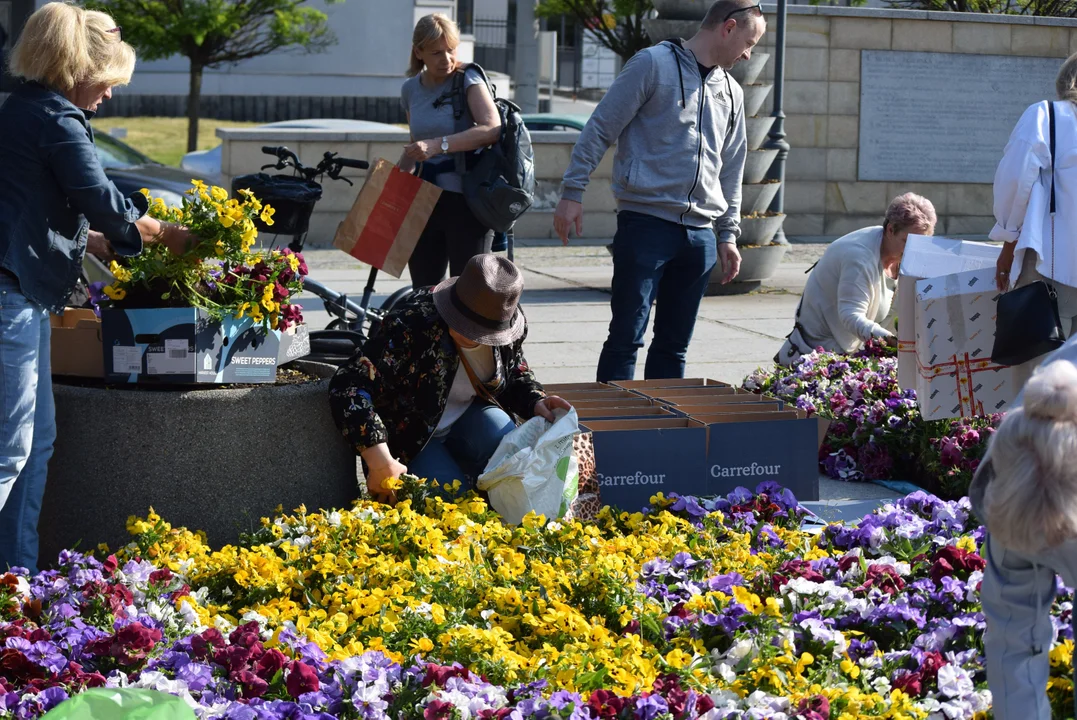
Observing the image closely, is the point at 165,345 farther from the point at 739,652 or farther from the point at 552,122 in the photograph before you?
the point at 552,122

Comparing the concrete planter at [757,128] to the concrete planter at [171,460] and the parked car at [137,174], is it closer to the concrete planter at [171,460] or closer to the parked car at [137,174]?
the parked car at [137,174]

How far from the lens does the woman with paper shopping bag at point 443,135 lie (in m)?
6.04

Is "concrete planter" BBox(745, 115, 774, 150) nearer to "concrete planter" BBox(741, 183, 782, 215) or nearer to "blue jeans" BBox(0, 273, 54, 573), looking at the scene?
"concrete planter" BBox(741, 183, 782, 215)

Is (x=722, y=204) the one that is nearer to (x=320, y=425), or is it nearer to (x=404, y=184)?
(x=404, y=184)

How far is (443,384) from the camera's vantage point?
4.41m

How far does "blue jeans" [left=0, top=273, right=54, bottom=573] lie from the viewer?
3.63 metres

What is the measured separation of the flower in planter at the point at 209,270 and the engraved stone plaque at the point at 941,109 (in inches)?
449

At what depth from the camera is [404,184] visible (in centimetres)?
596

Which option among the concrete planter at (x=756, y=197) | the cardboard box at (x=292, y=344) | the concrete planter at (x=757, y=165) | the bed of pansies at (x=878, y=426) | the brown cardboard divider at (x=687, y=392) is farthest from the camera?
the concrete planter at (x=756, y=197)

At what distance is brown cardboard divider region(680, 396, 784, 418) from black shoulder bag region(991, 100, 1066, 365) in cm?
81

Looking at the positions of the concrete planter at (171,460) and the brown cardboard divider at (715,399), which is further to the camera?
the brown cardboard divider at (715,399)

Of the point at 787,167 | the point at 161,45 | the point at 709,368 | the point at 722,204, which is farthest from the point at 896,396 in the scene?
the point at 161,45

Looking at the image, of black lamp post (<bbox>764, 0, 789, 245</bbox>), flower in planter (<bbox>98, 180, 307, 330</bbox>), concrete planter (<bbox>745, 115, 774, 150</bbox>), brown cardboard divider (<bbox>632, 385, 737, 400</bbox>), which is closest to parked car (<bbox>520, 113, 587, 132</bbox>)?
black lamp post (<bbox>764, 0, 789, 245</bbox>)

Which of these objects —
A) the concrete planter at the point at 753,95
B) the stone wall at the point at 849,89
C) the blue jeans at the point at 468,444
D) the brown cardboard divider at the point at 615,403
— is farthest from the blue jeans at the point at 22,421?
the stone wall at the point at 849,89
